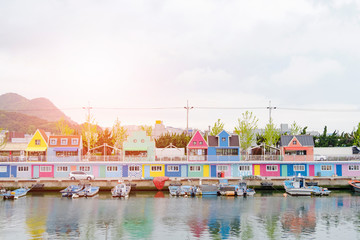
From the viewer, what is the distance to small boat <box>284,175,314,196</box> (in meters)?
73.6

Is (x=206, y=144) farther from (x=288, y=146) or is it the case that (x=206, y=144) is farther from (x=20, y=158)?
(x=20, y=158)

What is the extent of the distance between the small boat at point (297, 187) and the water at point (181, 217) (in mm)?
3164

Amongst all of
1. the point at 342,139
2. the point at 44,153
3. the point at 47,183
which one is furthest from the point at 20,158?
the point at 342,139

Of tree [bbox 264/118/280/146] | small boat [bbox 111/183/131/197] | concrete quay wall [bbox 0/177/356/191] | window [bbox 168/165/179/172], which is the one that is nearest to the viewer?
small boat [bbox 111/183/131/197]

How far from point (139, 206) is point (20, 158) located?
36.3 metres

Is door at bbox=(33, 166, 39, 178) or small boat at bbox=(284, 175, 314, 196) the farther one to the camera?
door at bbox=(33, 166, 39, 178)

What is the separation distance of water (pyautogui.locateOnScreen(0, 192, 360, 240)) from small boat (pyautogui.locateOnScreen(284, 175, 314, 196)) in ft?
10.4

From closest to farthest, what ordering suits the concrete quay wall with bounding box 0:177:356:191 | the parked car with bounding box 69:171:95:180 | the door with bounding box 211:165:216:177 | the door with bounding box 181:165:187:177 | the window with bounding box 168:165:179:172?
1. the concrete quay wall with bounding box 0:177:356:191
2. the parked car with bounding box 69:171:95:180
3. the door with bounding box 181:165:187:177
4. the window with bounding box 168:165:179:172
5. the door with bounding box 211:165:216:177

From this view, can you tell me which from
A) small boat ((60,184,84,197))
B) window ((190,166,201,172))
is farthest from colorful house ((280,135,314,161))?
small boat ((60,184,84,197))

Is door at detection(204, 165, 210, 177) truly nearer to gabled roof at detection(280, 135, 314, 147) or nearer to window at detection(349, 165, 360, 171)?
gabled roof at detection(280, 135, 314, 147)

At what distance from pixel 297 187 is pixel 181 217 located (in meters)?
30.2

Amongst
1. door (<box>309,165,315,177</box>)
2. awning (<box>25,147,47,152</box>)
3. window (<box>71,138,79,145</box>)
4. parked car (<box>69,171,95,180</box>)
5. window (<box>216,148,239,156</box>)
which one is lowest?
parked car (<box>69,171,95,180</box>)

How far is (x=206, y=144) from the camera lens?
8694 cm

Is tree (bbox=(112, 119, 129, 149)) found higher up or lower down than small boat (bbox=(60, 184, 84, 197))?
higher up
